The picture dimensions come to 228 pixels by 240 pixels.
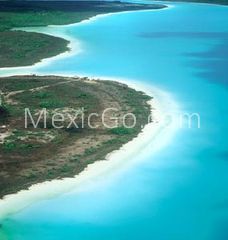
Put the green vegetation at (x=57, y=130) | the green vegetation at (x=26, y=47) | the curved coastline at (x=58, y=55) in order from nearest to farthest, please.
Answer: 1. the green vegetation at (x=57, y=130)
2. the curved coastline at (x=58, y=55)
3. the green vegetation at (x=26, y=47)

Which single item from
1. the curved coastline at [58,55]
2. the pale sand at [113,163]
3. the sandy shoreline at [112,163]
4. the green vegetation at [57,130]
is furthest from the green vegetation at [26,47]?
the pale sand at [113,163]

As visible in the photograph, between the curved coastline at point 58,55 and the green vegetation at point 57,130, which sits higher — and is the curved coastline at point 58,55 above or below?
above

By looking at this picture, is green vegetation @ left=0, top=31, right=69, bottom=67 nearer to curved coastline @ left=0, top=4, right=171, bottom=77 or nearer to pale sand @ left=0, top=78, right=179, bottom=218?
curved coastline @ left=0, top=4, right=171, bottom=77

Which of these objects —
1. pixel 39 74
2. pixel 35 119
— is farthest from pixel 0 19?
→ pixel 35 119

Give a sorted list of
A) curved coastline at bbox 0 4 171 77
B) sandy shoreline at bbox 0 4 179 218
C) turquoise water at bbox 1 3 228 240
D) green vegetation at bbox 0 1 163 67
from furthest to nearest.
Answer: green vegetation at bbox 0 1 163 67, curved coastline at bbox 0 4 171 77, sandy shoreline at bbox 0 4 179 218, turquoise water at bbox 1 3 228 240

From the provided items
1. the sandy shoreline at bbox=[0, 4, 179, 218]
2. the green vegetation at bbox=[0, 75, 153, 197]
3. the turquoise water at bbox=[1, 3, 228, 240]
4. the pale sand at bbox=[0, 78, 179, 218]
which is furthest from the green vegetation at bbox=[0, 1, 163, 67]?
the pale sand at bbox=[0, 78, 179, 218]

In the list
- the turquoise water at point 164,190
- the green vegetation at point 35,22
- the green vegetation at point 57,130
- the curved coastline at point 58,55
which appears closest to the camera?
the turquoise water at point 164,190

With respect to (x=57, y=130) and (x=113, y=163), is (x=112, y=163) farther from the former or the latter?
(x=57, y=130)

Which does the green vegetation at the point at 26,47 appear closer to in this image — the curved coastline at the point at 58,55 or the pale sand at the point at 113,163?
the curved coastline at the point at 58,55

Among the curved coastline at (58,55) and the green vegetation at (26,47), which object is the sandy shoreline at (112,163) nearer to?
the curved coastline at (58,55)

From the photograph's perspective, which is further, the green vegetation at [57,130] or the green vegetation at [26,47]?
the green vegetation at [26,47]

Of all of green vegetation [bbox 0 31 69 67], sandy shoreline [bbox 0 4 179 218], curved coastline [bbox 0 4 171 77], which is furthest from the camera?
green vegetation [bbox 0 31 69 67]
